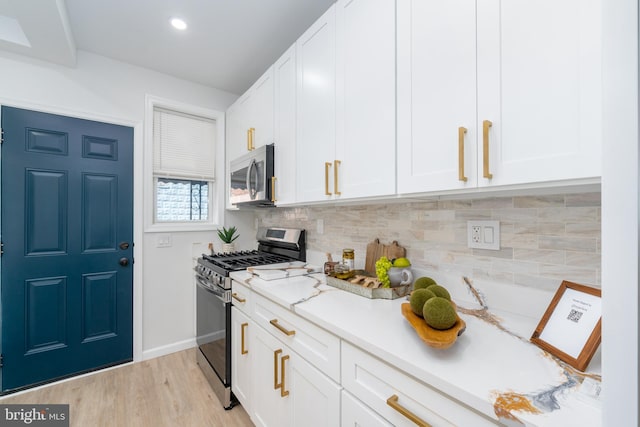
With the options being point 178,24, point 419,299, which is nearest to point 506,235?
point 419,299

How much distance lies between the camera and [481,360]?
2.45 feet

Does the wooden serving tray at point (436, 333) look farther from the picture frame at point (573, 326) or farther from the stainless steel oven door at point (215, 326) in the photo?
the stainless steel oven door at point (215, 326)

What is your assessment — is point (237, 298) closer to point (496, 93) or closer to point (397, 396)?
point (397, 396)

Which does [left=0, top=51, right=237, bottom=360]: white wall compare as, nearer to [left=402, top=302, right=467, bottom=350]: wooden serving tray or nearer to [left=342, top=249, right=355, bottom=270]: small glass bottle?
[left=342, top=249, right=355, bottom=270]: small glass bottle

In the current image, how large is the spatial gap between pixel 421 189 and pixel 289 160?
982 millimetres

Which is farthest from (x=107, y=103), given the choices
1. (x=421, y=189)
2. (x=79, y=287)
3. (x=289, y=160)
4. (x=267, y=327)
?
(x=421, y=189)

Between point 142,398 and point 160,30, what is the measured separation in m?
2.60

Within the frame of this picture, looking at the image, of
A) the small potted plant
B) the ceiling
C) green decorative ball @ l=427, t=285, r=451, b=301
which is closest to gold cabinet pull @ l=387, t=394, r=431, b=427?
green decorative ball @ l=427, t=285, r=451, b=301

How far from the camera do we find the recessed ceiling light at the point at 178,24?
1.87 meters

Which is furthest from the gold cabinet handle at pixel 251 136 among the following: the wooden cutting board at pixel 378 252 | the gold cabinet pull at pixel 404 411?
the gold cabinet pull at pixel 404 411

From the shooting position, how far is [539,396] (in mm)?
602

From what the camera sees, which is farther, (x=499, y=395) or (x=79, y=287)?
(x=79, y=287)

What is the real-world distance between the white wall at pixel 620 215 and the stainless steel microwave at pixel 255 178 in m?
1.74

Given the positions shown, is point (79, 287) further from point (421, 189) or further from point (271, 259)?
point (421, 189)
